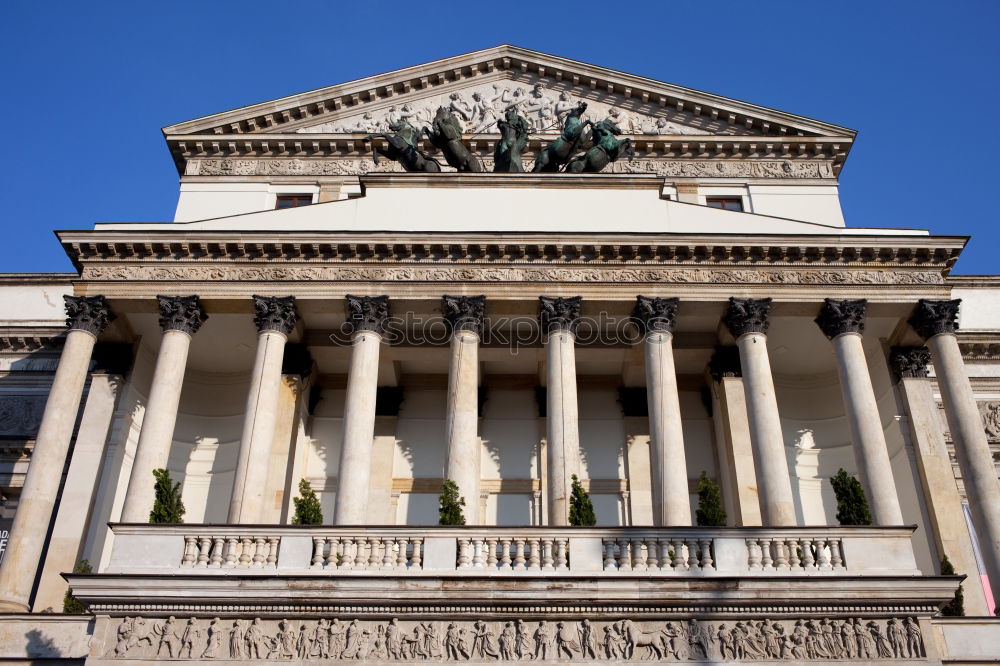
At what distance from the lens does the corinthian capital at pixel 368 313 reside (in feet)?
68.2

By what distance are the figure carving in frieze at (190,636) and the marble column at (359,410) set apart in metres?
3.70

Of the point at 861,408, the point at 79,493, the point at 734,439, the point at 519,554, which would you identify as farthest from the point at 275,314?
the point at 861,408

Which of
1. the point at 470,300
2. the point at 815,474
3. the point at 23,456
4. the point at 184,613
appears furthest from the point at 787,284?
the point at 23,456

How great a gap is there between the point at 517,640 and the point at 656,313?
8588 mm

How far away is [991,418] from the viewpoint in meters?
24.4

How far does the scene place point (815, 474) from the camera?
2389cm

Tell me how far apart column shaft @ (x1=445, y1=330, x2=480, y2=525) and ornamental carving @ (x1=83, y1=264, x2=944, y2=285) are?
1.65 meters

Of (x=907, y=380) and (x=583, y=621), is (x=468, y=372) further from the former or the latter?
(x=907, y=380)

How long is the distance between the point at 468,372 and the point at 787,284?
7.37 m

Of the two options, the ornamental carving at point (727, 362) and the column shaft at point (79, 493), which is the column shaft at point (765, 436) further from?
the column shaft at point (79, 493)

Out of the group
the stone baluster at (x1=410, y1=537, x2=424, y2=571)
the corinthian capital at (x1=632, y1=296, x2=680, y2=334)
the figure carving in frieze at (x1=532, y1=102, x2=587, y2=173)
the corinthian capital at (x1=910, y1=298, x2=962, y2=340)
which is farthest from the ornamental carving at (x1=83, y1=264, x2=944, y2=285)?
the stone baluster at (x1=410, y1=537, x2=424, y2=571)

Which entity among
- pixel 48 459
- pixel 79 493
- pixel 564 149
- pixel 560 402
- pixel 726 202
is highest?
pixel 726 202

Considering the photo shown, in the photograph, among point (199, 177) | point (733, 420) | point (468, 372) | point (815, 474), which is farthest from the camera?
point (199, 177)

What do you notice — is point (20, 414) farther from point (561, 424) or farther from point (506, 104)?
point (506, 104)
